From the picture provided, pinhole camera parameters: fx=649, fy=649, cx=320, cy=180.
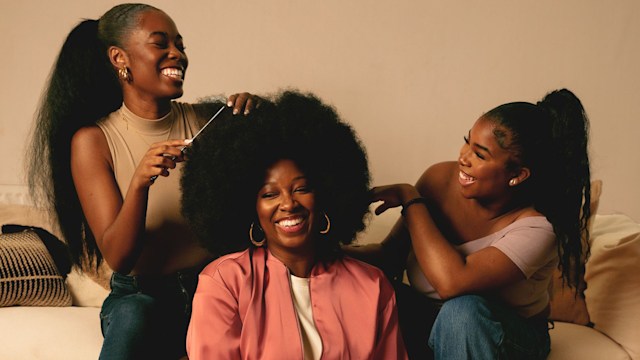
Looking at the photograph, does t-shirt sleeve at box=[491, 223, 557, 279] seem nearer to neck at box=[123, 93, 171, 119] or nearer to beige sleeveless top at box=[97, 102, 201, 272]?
beige sleeveless top at box=[97, 102, 201, 272]

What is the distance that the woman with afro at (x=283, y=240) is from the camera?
139 cm

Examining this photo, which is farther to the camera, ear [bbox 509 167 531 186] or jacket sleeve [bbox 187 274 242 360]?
ear [bbox 509 167 531 186]

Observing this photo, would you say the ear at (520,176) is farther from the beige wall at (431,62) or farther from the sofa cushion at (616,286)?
the beige wall at (431,62)

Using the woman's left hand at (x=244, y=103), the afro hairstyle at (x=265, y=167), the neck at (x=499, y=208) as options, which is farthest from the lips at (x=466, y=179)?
the woman's left hand at (x=244, y=103)

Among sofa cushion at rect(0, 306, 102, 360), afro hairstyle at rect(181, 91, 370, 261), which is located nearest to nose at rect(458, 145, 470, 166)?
afro hairstyle at rect(181, 91, 370, 261)

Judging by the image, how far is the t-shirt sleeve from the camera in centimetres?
153

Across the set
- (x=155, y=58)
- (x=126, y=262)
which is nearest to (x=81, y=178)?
(x=126, y=262)

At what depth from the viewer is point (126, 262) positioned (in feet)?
5.28

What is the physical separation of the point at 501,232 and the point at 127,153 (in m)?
0.98

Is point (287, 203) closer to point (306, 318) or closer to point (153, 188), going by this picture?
point (306, 318)

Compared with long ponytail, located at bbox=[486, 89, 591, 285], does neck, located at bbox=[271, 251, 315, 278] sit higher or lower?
lower

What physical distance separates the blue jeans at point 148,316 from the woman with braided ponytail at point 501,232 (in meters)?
0.56

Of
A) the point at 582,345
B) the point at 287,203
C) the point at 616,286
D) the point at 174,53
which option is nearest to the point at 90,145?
the point at 174,53

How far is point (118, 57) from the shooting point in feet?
5.58
